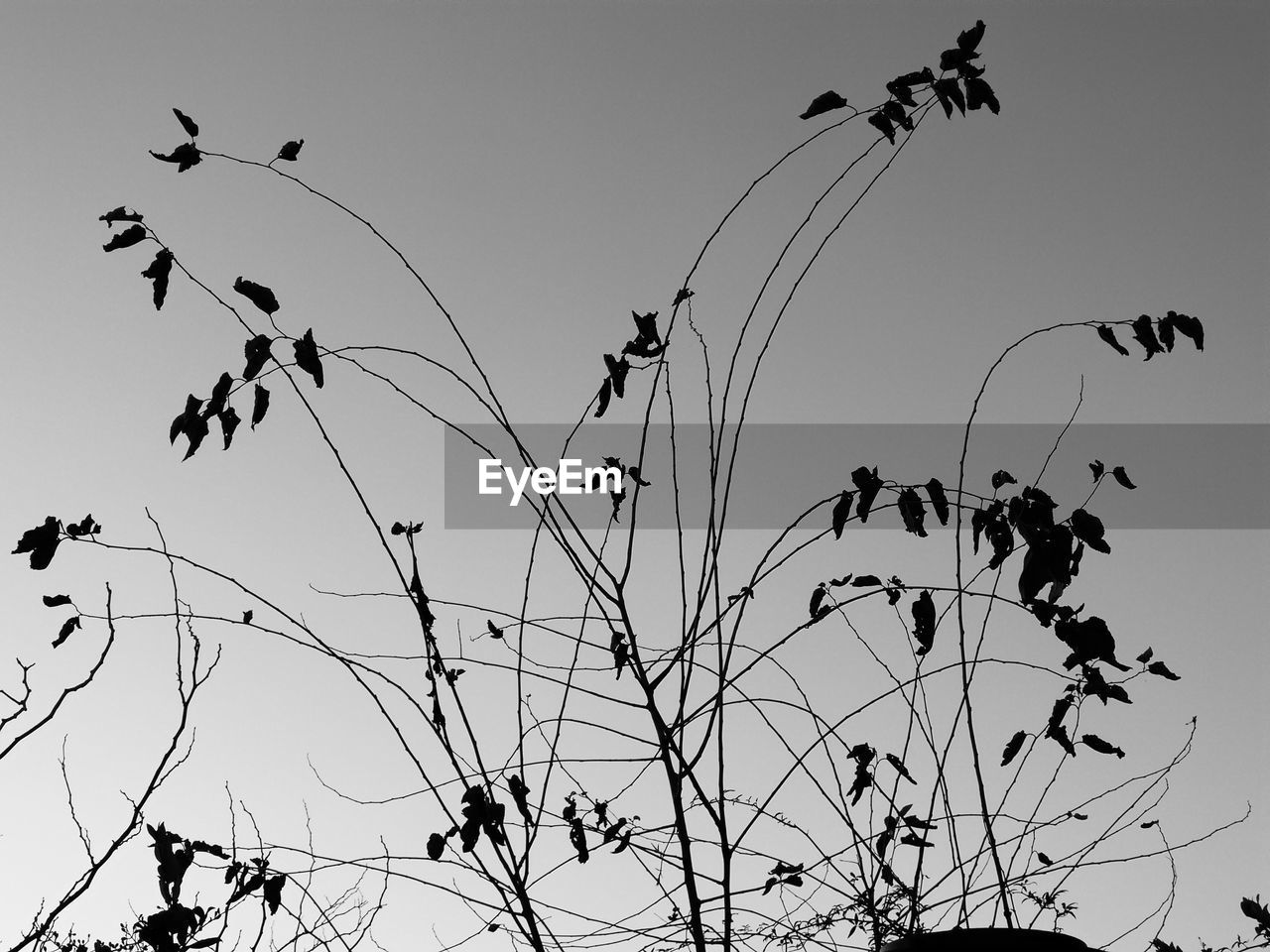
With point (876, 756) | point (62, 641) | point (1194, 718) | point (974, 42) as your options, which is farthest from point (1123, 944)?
point (62, 641)

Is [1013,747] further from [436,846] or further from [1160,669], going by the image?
[436,846]

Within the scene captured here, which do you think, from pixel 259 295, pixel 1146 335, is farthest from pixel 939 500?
pixel 259 295

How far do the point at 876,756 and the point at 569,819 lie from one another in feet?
1.79

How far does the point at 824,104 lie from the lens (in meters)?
1.42

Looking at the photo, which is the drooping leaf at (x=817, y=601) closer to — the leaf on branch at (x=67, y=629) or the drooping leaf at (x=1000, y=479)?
the drooping leaf at (x=1000, y=479)

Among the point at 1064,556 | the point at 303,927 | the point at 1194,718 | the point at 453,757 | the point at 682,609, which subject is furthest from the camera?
the point at 1194,718

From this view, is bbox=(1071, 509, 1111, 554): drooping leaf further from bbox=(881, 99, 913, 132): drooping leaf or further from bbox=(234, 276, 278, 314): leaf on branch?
bbox=(234, 276, 278, 314): leaf on branch

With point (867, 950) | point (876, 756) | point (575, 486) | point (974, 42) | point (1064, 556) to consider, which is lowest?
point (867, 950)

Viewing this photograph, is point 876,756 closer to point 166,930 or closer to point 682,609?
point 682,609

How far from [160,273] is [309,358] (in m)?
0.25

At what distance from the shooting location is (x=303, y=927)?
1770mm

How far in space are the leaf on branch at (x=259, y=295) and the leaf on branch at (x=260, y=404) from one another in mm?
94

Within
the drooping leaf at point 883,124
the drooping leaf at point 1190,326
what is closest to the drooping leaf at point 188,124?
the drooping leaf at point 883,124

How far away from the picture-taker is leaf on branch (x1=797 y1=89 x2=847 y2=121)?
141 cm
